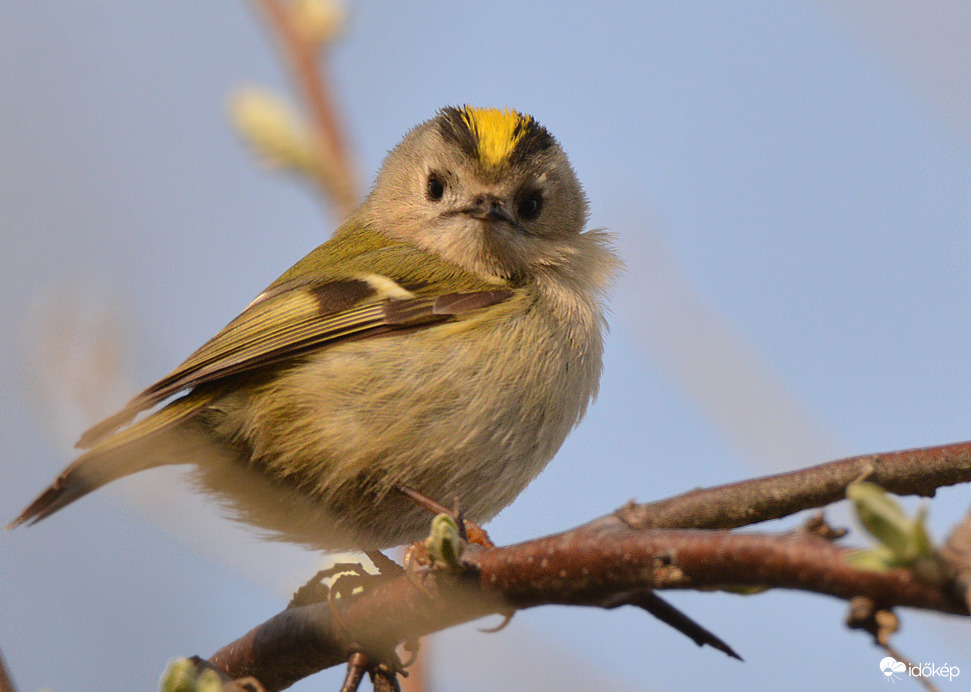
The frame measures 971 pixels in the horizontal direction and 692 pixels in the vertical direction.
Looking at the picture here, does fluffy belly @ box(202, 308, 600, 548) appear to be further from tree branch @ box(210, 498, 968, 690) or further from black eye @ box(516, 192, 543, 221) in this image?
black eye @ box(516, 192, 543, 221)

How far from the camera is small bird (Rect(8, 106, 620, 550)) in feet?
6.84

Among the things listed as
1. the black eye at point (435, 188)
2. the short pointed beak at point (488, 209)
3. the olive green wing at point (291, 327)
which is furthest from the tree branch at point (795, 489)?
the black eye at point (435, 188)

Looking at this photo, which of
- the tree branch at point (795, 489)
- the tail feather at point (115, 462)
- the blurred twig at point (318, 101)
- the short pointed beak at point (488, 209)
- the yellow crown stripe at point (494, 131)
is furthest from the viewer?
the yellow crown stripe at point (494, 131)

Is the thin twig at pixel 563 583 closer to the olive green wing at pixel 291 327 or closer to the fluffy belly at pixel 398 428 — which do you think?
the fluffy belly at pixel 398 428

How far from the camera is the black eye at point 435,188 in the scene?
2887mm

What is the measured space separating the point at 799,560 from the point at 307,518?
4.86 feet

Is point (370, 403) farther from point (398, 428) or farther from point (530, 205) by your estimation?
point (530, 205)

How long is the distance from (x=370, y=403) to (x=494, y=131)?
3.49 ft

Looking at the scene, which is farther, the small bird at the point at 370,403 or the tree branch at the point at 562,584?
the small bird at the point at 370,403

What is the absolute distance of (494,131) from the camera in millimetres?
2850

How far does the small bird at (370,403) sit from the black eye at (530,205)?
0.93ft

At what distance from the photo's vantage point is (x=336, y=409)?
84.0 inches

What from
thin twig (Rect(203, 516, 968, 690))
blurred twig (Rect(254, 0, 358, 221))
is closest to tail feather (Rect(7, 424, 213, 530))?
thin twig (Rect(203, 516, 968, 690))

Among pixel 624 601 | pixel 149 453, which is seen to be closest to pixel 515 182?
pixel 149 453
